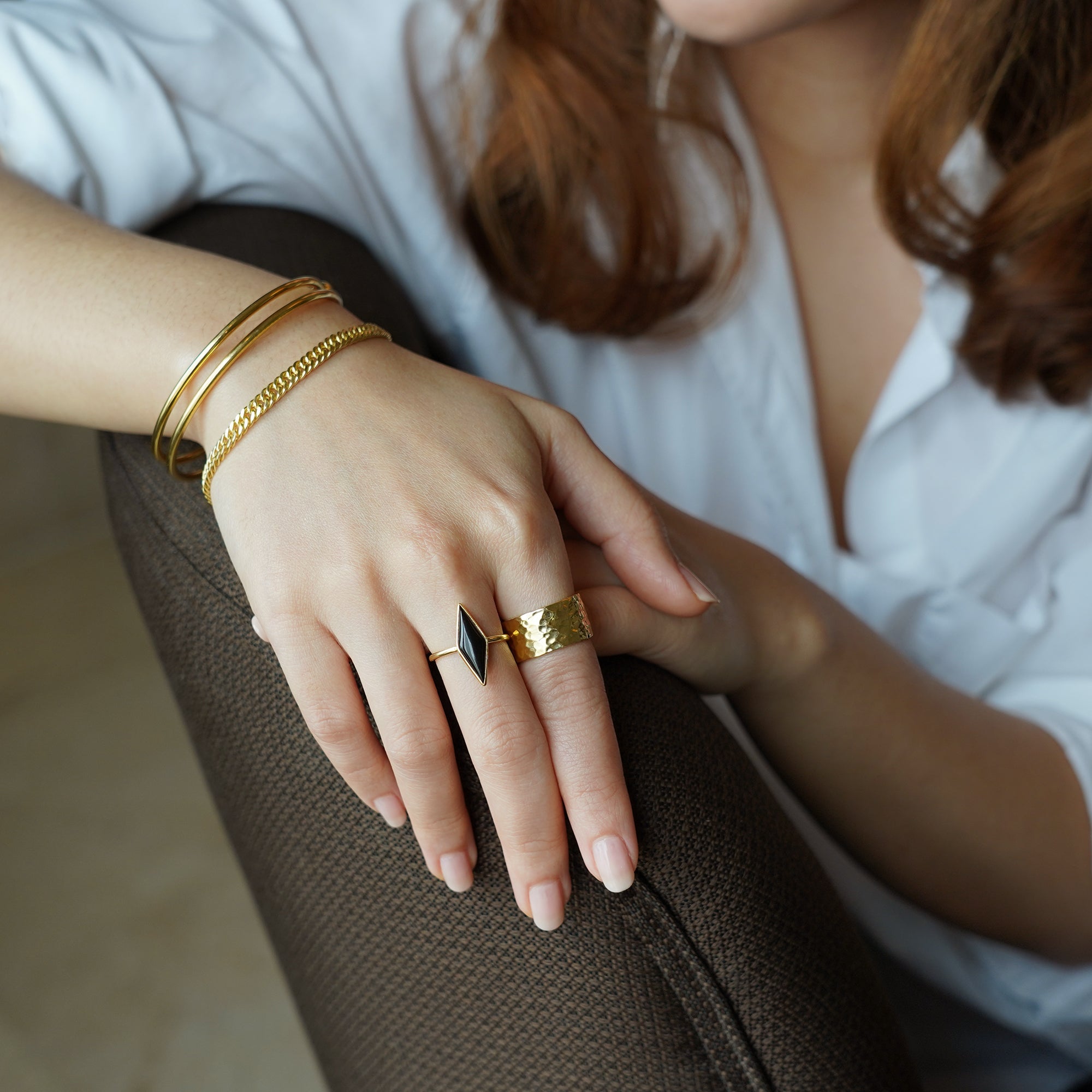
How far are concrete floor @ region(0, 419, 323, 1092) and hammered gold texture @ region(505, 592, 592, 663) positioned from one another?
3.82ft

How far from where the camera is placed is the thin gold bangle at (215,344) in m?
0.54

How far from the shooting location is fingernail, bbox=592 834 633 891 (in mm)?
475

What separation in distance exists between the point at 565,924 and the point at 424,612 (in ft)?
0.57

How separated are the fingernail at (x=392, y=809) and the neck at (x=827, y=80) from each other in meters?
0.93

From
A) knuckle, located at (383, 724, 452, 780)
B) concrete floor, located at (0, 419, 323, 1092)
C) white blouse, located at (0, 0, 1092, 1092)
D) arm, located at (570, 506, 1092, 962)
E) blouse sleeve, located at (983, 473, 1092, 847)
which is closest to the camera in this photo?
knuckle, located at (383, 724, 452, 780)

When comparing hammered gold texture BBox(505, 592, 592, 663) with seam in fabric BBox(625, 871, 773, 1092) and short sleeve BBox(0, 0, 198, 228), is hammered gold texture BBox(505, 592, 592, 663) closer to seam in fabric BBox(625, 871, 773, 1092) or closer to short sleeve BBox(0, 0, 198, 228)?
seam in fabric BBox(625, 871, 773, 1092)

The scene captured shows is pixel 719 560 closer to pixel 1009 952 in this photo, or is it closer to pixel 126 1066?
pixel 1009 952

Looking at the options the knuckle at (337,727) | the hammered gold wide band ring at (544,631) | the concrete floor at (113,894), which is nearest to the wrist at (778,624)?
the hammered gold wide band ring at (544,631)

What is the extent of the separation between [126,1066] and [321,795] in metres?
1.13

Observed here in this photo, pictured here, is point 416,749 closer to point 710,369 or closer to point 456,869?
point 456,869

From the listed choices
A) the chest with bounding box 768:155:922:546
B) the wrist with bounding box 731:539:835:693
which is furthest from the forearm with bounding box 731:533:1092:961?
the chest with bounding box 768:155:922:546

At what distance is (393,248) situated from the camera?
964 millimetres

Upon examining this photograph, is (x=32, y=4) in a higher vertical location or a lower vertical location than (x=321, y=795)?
higher

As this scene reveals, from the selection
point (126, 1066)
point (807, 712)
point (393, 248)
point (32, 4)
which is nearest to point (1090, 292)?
point (807, 712)
